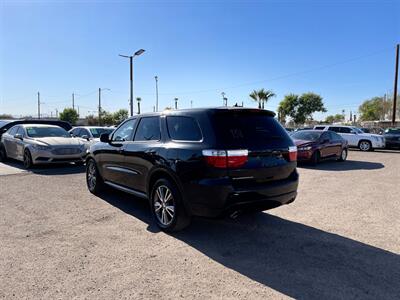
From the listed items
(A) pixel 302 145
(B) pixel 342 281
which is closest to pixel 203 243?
(B) pixel 342 281

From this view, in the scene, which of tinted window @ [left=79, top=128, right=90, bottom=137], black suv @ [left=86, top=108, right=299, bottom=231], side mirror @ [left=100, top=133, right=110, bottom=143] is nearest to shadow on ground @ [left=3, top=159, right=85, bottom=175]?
tinted window @ [left=79, top=128, right=90, bottom=137]

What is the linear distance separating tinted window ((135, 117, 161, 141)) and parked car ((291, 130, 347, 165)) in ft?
27.8

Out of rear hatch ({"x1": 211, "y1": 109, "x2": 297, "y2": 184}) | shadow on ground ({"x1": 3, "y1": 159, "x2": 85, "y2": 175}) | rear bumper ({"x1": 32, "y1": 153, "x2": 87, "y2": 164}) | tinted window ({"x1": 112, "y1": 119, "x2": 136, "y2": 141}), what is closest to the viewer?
rear hatch ({"x1": 211, "y1": 109, "x2": 297, "y2": 184})

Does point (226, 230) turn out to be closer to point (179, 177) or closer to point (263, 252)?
point (263, 252)

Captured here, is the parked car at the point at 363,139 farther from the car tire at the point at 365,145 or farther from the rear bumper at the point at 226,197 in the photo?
the rear bumper at the point at 226,197

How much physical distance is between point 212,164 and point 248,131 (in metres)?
0.75

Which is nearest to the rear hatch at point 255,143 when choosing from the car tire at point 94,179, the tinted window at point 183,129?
the tinted window at point 183,129

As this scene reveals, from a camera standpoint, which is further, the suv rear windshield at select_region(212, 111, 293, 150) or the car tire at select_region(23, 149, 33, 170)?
the car tire at select_region(23, 149, 33, 170)

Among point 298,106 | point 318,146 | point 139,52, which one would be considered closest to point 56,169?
point 318,146

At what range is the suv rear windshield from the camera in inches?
164

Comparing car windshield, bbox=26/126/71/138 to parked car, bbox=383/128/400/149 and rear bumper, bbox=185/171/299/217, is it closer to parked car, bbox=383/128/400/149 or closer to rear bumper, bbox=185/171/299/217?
rear bumper, bbox=185/171/299/217

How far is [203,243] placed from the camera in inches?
175

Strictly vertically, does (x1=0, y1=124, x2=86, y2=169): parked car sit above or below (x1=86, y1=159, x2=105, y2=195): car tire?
above

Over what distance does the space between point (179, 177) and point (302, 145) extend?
9.38 metres
